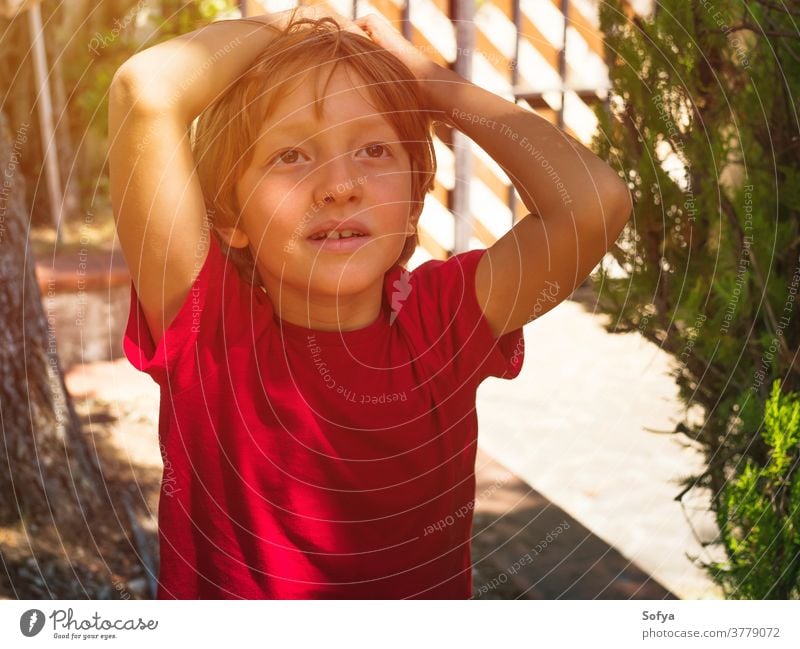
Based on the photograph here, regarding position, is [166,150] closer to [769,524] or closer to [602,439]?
[769,524]

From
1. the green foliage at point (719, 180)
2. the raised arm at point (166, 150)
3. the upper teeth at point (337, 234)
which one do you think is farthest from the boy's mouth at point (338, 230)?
the green foliage at point (719, 180)

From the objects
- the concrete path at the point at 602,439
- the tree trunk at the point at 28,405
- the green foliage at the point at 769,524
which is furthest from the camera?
the concrete path at the point at 602,439

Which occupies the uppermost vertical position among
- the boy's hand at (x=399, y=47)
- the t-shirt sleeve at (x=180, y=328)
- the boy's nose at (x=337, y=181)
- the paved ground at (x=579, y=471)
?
the boy's hand at (x=399, y=47)

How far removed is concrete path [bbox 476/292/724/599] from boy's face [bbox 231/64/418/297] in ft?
1.77

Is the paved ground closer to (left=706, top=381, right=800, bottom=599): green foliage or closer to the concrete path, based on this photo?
the concrete path

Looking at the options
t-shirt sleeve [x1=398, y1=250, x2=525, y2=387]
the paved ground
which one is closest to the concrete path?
the paved ground

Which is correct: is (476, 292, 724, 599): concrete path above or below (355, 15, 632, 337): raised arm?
below

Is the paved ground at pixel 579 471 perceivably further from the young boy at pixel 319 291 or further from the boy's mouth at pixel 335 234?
the boy's mouth at pixel 335 234

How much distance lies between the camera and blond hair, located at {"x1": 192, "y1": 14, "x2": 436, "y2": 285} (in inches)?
35.9

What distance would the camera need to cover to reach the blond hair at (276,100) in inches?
35.9

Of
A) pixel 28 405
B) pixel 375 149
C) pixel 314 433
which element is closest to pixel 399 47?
pixel 375 149

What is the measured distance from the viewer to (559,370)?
4.96 feet
